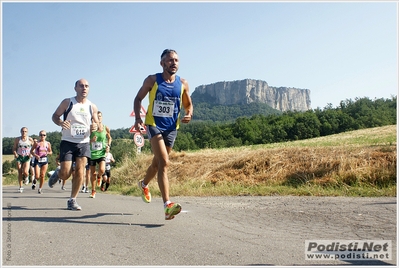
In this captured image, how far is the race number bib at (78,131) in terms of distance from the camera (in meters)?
6.85

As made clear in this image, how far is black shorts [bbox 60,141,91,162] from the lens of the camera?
6.86 meters

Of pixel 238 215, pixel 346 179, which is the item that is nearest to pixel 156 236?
pixel 238 215

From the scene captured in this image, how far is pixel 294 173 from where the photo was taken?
10.9 metres

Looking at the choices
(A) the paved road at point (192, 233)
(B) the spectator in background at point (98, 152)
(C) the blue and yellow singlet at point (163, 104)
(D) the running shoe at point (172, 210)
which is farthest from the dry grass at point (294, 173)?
(D) the running shoe at point (172, 210)

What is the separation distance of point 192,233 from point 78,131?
3273mm

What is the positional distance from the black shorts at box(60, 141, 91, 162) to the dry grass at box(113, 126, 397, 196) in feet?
11.3

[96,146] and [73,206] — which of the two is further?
[96,146]

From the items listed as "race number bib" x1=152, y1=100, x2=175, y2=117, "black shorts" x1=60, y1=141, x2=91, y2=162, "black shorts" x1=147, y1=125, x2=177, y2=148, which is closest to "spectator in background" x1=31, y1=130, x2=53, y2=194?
"black shorts" x1=60, y1=141, x2=91, y2=162

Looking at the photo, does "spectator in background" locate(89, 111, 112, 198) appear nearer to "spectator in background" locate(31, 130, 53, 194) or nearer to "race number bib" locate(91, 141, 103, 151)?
"race number bib" locate(91, 141, 103, 151)

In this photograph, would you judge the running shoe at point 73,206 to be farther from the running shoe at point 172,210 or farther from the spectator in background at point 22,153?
the spectator in background at point 22,153

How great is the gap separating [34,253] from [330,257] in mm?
2744

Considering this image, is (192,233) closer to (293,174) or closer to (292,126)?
(293,174)

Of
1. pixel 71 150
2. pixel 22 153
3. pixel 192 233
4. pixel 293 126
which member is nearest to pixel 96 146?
pixel 71 150

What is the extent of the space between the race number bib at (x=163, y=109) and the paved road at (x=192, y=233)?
149cm
